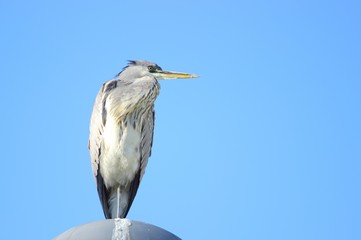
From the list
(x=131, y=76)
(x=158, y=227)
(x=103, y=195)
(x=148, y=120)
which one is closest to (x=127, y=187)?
(x=103, y=195)

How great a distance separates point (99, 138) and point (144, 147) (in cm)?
63

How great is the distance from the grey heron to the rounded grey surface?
2515mm

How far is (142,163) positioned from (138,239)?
304 cm

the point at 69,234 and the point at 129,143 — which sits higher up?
the point at 129,143

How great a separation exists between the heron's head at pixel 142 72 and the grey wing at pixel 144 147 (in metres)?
0.55

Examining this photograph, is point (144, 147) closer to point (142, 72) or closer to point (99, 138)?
point (99, 138)

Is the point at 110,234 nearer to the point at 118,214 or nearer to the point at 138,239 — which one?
the point at 138,239

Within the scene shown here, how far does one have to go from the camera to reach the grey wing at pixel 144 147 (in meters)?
8.85

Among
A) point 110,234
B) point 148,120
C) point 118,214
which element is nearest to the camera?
point 110,234

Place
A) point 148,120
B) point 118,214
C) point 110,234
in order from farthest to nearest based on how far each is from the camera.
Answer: point 148,120 < point 118,214 < point 110,234

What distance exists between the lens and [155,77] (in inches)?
374

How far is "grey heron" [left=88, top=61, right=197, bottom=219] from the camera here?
862cm

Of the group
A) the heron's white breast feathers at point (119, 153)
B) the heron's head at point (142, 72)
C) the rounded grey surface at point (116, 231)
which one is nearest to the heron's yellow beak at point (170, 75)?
the heron's head at point (142, 72)

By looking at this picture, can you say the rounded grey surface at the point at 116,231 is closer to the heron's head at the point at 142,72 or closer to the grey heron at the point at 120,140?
the grey heron at the point at 120,140
